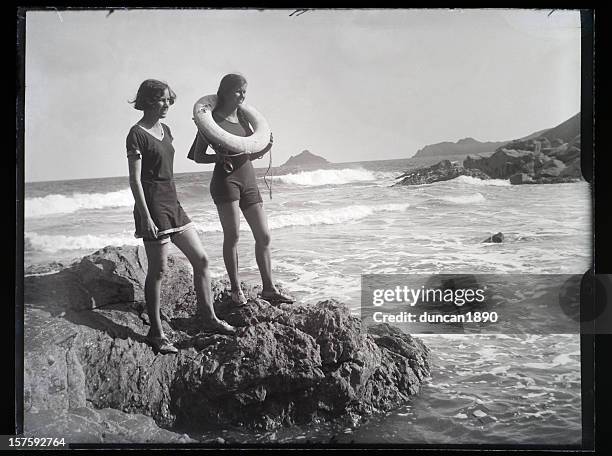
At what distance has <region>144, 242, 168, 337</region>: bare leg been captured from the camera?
2576 mm

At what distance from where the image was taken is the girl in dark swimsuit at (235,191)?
2.59 meters

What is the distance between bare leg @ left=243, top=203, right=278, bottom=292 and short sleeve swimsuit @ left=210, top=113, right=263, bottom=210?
0.13 ft

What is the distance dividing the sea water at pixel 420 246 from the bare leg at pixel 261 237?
30 mm

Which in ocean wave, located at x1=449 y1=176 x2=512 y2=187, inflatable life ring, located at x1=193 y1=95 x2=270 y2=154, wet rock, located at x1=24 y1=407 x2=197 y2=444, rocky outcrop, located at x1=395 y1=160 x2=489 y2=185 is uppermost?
inflatable life ring, located at x1=193 y1=95 x2=270 y2=154

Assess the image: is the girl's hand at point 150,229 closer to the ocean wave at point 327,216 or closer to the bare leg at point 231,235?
the bare leg at point 231,235

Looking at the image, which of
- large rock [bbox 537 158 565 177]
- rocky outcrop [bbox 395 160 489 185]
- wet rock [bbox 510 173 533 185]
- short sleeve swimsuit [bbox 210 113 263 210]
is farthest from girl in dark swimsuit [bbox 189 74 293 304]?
large rock [bbox 537 158 565 177]

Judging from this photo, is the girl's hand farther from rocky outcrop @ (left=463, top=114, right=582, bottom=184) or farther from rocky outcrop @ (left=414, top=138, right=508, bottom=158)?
rocky outcrop @ (left=463, top=114, right=582, bottom=184)

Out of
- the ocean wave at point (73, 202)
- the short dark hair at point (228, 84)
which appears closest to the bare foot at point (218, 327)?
the ocean wave at point (73, 202)

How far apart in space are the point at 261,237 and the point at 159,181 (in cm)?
57

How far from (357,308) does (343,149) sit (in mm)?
803

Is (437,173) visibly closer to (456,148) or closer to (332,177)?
(456,148)
